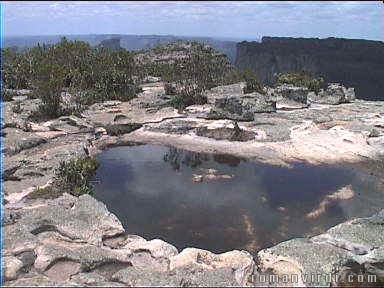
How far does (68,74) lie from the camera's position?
4331 centimetres

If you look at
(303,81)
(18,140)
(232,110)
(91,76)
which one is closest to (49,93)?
(18,140)

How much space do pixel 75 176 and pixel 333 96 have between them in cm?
2891

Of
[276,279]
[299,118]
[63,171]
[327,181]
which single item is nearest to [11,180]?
[63,171]

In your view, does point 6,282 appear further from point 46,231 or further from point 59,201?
point 59,201

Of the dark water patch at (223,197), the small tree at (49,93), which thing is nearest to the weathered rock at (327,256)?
the dark water patch at (223,197)

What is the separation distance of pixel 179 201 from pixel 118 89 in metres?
22.4

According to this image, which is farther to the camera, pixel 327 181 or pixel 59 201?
pixel 327 181

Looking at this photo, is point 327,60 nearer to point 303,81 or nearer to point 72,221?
point 303,81

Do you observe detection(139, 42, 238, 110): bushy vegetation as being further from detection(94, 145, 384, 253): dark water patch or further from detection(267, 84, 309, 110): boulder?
detection(94, 145, 384, 253): dark water patch

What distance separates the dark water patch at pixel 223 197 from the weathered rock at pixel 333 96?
18163 millimetres

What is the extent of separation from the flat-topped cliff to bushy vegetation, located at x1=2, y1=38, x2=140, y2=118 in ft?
137

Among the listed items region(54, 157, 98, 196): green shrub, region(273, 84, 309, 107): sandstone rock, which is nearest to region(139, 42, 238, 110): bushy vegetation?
region(273, 84, 309, 107): sandstone rock

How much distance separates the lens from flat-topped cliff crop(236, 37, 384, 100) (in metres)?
88.1

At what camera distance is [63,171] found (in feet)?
71.8
